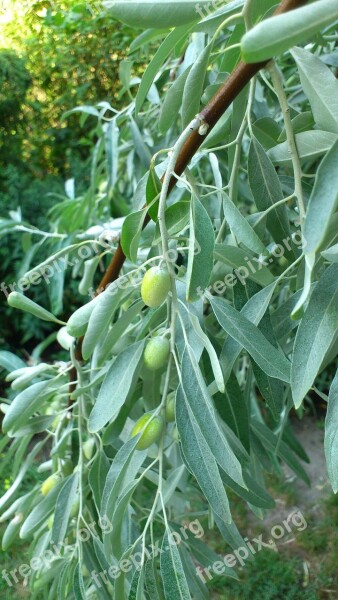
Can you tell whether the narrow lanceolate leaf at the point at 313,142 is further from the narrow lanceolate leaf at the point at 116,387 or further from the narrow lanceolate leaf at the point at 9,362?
the narrow lanceolate leaf at the point at 9,362

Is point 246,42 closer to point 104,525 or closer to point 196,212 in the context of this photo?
point 196,212

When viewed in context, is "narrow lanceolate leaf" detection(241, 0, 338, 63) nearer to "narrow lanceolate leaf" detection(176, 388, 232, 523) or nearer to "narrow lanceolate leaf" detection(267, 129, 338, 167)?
"narrow lanceolate leaf" detection(267, 129, 338, 167)

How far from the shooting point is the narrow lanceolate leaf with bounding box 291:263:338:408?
443 mm

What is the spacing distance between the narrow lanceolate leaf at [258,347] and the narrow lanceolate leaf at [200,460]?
0.24 feet

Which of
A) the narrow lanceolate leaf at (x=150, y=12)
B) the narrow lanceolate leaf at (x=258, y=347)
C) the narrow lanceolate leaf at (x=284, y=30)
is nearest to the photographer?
the narrow lanceolate leaf at (x=284, y=30)

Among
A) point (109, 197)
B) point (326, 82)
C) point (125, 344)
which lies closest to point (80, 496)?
point (125, 344)

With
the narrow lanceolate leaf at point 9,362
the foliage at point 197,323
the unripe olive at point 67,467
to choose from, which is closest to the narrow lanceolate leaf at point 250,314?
the foliage at point 197,323

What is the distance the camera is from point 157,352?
0.54 m

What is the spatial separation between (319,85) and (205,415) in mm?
291

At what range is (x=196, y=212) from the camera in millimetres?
466

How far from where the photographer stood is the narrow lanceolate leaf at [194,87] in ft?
1.59

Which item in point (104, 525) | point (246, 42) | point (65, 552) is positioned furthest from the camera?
point (65, 552)

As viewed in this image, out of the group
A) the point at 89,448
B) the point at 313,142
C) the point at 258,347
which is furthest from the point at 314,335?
the point at 89,448

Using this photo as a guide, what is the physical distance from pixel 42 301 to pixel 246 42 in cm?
241
